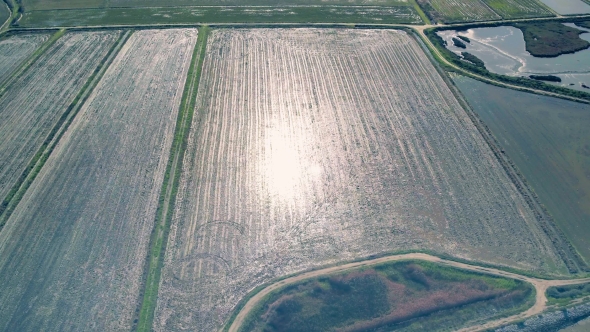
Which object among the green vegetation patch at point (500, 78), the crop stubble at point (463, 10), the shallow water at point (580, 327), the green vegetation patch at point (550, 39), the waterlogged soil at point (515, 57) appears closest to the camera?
the shallow water at point (580, 327)

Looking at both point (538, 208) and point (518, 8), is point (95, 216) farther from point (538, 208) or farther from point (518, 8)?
point (518, 8)

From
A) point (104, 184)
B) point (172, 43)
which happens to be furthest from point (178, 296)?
point (172, 43)

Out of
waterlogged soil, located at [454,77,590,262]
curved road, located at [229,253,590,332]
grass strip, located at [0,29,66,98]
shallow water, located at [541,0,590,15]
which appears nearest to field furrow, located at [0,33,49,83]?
grass strip, located at [0,29,66,98]

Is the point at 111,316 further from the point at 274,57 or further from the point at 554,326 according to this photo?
the point at 274,57

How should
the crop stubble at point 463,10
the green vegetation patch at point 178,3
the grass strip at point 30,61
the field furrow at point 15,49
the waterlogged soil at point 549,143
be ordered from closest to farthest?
1. the waterlogged soil at point 549,143
2. the grass strip at point 30,61
3. the field furrow at point 15,49
4. the crop stubble at point 463,10
5. the green vegetation patch at point 178,3

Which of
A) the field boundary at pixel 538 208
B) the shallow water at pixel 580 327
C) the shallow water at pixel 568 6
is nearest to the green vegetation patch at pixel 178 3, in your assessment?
the shallow water at pixel 568 6

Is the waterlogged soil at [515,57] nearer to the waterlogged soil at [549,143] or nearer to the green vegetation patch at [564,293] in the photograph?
the waterlogged soil at [549,143]
